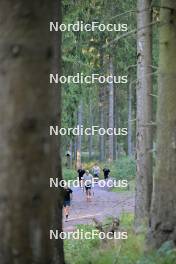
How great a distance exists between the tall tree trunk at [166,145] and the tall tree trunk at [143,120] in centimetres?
387

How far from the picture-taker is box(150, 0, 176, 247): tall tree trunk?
7.55 m

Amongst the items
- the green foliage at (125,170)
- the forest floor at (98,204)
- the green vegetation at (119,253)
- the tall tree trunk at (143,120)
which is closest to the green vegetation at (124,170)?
the green foliage at (125,170)

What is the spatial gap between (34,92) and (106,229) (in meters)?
7.93

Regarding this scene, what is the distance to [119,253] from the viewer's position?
7.15 metres

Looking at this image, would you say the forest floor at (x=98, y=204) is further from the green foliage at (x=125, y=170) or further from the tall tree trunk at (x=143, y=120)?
the green foliage at (x=125, y=170)

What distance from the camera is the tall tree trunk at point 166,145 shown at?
7.55 m

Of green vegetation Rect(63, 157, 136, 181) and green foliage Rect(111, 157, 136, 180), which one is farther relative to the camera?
green foliage Rect(111, 157, 136, 180)

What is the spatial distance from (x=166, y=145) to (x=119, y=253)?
1714 millimetres

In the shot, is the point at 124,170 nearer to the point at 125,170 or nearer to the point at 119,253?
the point at 125,170

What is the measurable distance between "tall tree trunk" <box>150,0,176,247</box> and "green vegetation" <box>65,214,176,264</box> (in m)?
0.47

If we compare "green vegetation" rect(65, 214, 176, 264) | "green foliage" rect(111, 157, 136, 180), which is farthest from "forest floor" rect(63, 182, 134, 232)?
"green vegetation" rect(65, 214, 176, 264)

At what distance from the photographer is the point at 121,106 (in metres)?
48.7

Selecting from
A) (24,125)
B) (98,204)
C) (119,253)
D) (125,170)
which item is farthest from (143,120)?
(125,170)

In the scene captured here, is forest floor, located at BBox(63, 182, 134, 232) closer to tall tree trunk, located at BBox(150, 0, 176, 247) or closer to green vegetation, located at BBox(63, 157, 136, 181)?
green vegetation, located at BBox(63, 157, 136, 181)
